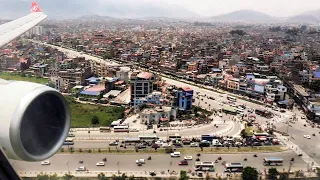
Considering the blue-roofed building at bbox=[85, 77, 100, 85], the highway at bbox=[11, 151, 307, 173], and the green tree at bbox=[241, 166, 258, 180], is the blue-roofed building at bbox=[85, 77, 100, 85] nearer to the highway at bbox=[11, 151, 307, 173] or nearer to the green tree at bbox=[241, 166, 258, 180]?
the highway at bbox=[11, 151, 307, 173]

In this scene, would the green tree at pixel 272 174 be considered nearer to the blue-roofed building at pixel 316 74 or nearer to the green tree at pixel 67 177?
the green tree at pixel 67 177

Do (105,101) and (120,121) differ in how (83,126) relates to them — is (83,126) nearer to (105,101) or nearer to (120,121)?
(120,121)

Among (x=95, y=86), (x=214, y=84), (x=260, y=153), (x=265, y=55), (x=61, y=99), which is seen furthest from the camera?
(x=265, y=55)

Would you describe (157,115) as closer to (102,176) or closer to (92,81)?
(102,176)

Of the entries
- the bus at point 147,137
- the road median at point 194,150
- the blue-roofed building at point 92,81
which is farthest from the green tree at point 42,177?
the blue-roofed building at point 92,81

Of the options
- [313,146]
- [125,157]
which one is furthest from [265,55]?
[125,157]

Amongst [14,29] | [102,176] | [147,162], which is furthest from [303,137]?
[14,29]

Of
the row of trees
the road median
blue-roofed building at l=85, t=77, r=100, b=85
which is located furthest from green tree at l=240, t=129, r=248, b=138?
blue-roofed building at l=85, t=77, r=100, b=85
